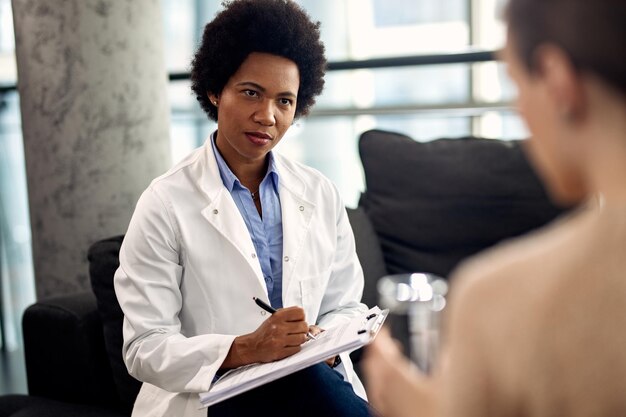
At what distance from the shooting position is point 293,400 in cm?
172

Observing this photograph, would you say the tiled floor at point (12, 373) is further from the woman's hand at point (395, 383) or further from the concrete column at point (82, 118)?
the woman's hand at point (395, 383)

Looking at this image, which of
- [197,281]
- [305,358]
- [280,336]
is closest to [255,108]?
[197,281]

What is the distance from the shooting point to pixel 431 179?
243 centimetres

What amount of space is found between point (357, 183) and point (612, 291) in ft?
12.0

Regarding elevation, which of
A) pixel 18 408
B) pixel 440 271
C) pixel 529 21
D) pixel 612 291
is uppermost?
pixel 529 21

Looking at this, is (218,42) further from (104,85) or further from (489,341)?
(489,341)

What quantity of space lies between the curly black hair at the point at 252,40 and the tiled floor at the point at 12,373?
1.93m

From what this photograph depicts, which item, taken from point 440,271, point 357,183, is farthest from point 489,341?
point 357,183

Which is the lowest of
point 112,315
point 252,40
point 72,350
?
point 72,350

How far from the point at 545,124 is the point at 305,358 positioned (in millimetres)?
953

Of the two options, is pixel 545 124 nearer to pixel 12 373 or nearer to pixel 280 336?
pixel 280 336

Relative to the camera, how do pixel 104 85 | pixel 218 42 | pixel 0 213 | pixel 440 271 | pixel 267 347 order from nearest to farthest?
pixel 267 347, pixel 218 42, pixel 440 271, pixel 104 85, pixel 0 213

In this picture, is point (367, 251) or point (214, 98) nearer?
point (214, 98)

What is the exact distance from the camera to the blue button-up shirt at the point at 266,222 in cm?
199
